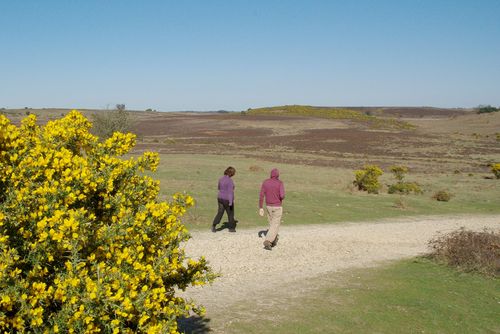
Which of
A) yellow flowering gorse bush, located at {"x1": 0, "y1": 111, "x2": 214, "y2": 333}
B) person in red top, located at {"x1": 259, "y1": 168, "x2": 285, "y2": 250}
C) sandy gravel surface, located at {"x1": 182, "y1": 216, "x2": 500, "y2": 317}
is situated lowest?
sandy gravel surface, located at {"x1": 182, "y1": 216, "x2": 500, "y2": 317}

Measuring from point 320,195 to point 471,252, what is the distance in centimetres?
1388

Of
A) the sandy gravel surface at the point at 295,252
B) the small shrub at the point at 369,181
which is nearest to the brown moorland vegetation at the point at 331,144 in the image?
the small shrub at the point at 369,181

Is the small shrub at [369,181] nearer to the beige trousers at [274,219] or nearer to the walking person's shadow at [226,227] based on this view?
the walking person's shadow at [226,227]

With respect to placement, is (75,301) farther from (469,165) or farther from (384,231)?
(469,165)

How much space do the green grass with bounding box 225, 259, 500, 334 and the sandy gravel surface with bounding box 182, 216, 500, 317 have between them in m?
0.85

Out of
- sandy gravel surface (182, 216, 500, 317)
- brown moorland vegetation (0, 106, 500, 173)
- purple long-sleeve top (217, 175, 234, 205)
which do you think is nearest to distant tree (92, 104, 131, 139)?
brown moorland vegetation (0, 106, 500, 173)

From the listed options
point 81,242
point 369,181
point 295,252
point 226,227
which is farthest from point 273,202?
point 369,181

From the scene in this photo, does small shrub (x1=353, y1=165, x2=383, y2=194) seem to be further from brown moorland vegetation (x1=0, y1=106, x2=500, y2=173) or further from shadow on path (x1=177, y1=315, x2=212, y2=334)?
shadow on path (x1=177, y1=315, x2=212, y2=334)

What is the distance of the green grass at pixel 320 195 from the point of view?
21250mm

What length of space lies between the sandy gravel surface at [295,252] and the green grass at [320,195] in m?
1.85

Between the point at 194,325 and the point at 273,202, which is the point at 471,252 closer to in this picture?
the point at 273,202

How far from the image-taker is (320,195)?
89.5 feet

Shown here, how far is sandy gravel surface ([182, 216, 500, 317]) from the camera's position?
11484mm

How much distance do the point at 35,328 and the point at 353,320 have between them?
21.2ft
